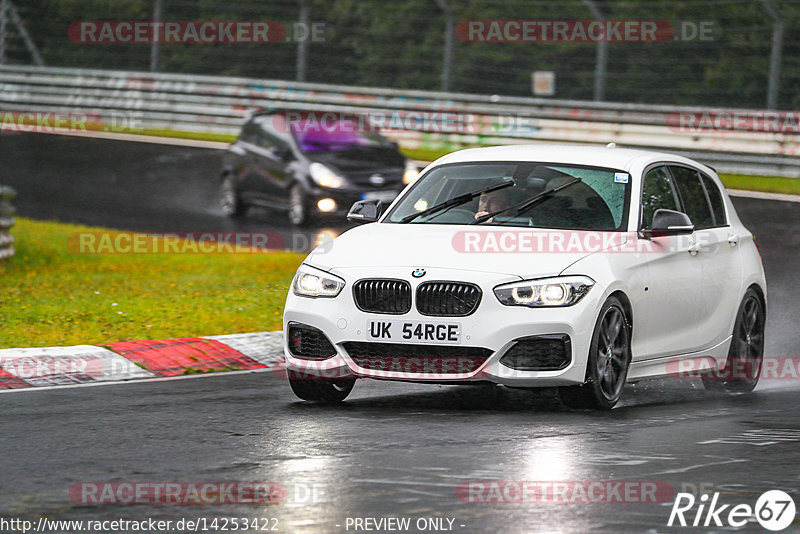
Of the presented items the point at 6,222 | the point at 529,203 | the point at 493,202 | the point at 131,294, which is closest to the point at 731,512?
the point at 529,203

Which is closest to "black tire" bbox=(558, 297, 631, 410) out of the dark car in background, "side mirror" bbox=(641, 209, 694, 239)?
"side mirror" bbox=(641, 209, 694, 239)

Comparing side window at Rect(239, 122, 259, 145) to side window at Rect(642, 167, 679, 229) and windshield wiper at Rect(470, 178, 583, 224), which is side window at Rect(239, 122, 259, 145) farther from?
windshield wiper at Rect(470, 178, 583, 224)

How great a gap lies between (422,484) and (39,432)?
8.00 feet

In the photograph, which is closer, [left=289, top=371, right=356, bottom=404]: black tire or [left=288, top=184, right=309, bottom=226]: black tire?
[left=289, top=371, right=356, bottom=404]: black tire

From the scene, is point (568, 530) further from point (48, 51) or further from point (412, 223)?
point (48, 51)

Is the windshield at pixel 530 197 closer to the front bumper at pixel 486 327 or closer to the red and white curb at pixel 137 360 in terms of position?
the front bumper at pixel 486 327

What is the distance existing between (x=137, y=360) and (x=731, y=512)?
563 centimetres

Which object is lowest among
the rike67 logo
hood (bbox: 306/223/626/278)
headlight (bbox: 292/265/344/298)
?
the rike67 logo

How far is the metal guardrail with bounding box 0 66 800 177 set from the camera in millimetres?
24750

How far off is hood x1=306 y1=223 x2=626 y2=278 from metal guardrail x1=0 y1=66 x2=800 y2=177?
14.9 metres

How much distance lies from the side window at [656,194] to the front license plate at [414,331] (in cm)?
179

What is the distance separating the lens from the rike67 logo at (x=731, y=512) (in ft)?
21.0

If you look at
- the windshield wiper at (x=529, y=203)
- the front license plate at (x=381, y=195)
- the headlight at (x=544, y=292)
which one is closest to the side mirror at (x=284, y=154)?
the front license plate at (x=381, y=195)

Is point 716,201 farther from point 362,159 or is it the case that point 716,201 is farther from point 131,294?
point 362,159
